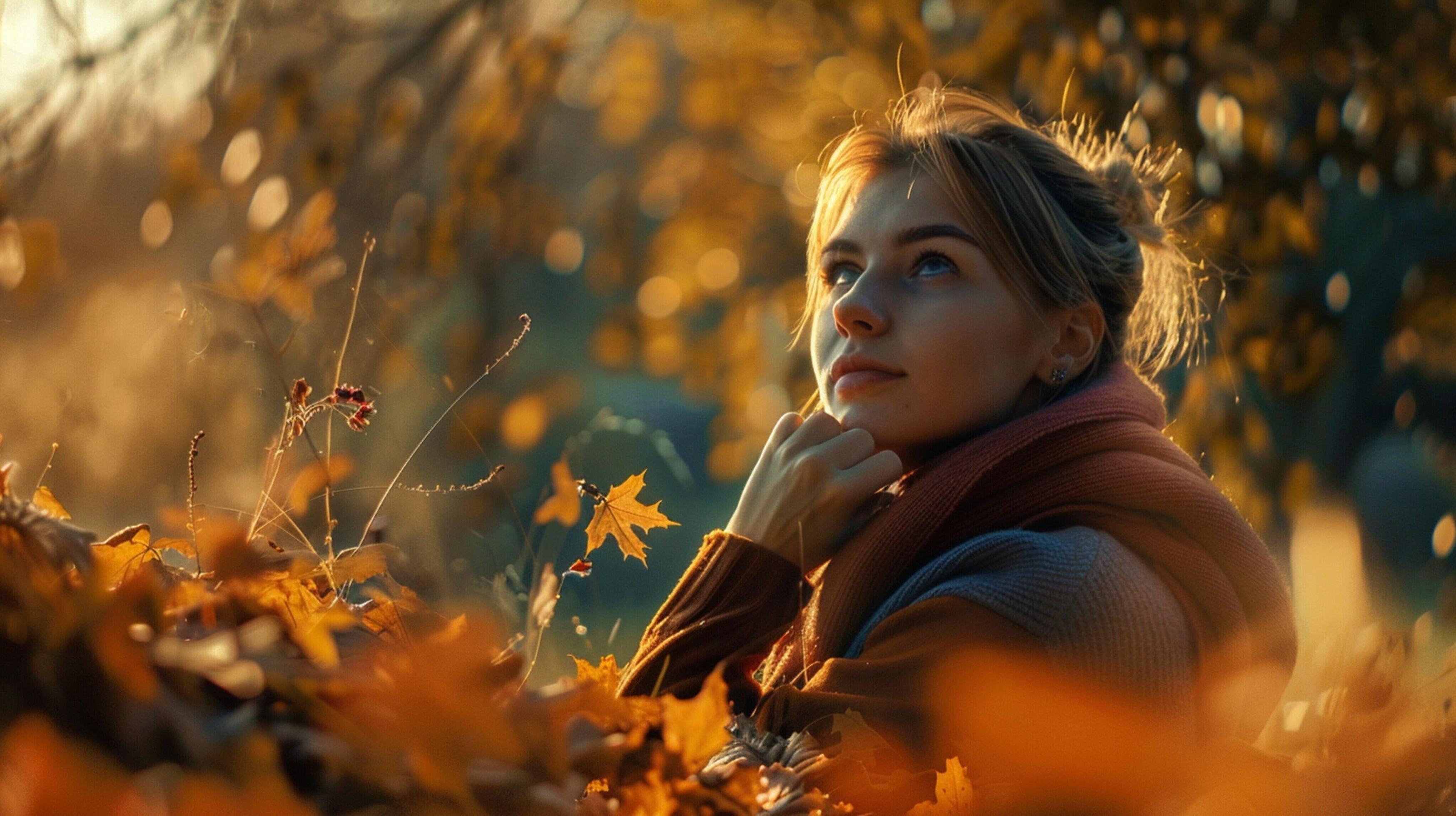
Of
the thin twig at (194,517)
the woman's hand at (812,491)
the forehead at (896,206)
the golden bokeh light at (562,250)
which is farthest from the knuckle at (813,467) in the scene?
the golden bokeh light at (562,250)

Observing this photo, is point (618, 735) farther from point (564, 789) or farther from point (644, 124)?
point (644, 124)

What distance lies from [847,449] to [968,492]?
0.56 feet

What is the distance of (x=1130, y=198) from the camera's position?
182 centimetres

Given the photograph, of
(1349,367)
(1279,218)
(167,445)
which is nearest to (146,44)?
(167,445)

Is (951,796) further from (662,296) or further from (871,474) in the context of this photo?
(662,296)

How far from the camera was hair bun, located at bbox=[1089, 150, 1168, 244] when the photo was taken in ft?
5.90

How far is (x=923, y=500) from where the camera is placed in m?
1.41

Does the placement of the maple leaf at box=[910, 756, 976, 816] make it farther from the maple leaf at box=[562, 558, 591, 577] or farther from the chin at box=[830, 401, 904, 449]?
the chin at box=[830, 401, 904, 449]

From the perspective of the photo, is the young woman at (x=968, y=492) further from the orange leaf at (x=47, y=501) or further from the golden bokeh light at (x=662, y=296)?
the golden bokeh light at (x=662, y=296)

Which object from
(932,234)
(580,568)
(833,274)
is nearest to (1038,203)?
(932,234)

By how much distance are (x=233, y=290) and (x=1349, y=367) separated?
303cm

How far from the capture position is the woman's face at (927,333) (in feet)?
4.92

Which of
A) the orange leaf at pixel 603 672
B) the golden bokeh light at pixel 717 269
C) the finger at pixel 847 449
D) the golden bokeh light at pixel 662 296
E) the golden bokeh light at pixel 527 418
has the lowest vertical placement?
the orange leaf at pixel 603 672

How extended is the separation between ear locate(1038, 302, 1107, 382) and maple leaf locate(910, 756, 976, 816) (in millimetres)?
815
